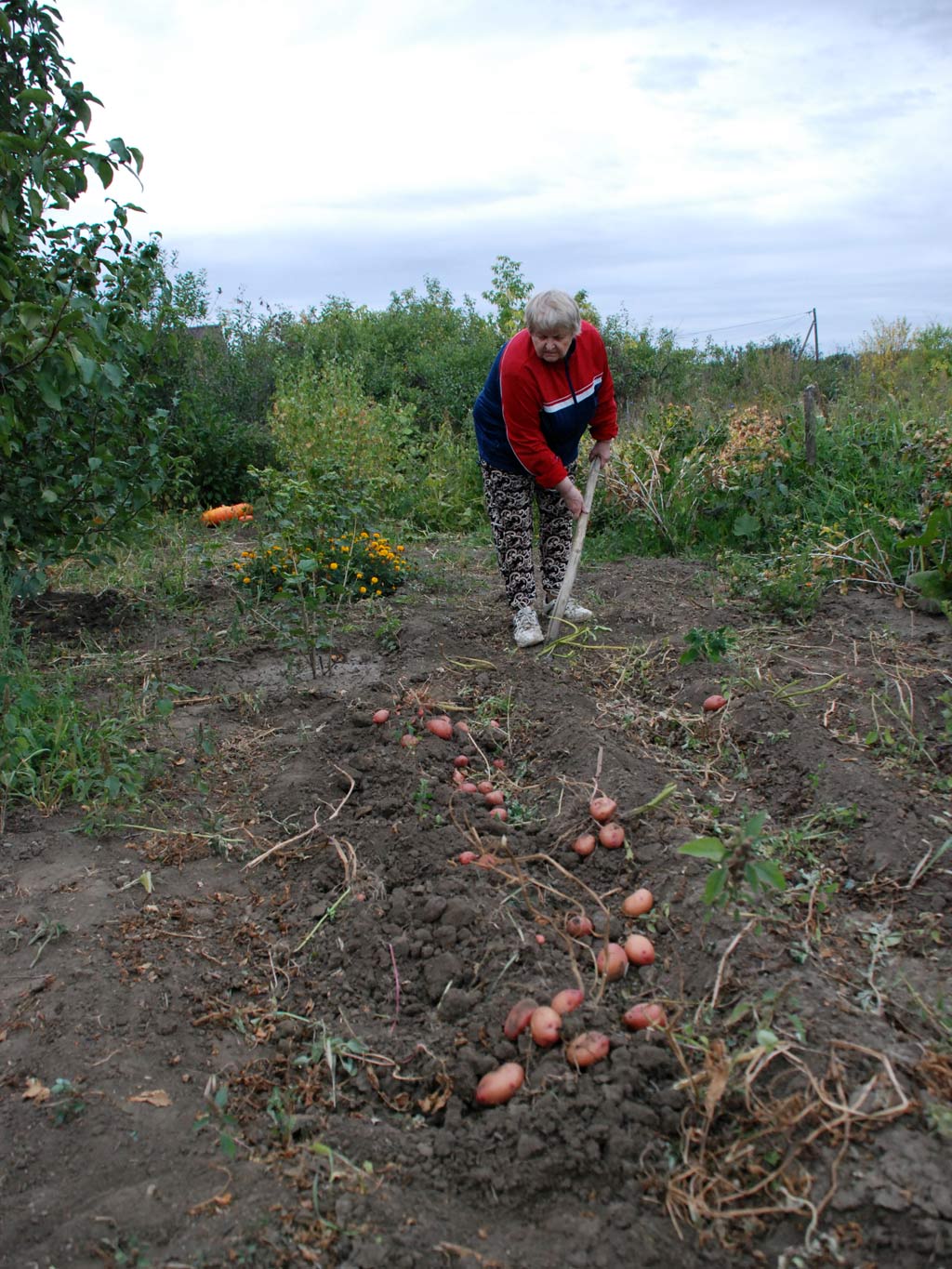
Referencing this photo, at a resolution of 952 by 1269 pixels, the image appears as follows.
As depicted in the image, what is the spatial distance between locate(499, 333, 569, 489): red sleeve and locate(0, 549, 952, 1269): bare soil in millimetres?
912

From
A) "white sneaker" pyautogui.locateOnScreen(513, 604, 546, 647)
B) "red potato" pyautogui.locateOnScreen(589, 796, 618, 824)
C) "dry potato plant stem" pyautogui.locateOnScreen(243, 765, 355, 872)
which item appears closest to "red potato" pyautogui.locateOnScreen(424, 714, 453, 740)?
"dry potato plant stem" pyautogui.locateOnScreen(243, 765, 355, 872)

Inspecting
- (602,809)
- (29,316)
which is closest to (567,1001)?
(602,809)

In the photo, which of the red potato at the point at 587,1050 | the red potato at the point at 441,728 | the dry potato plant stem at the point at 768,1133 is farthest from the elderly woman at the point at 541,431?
the dry potato plant stem at the point at 768,1133

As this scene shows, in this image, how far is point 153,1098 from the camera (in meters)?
1.87

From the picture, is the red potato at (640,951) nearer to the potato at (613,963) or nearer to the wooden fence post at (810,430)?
the potato at (613,963)

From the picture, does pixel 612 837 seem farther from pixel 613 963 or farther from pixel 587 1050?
pixel 587 1050

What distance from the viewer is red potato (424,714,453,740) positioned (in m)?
3.27

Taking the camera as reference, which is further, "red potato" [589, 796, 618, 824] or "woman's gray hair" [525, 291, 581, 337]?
"woman's gray hair" [525, 291, 581, 337]

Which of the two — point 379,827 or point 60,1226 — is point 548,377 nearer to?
point 379,827

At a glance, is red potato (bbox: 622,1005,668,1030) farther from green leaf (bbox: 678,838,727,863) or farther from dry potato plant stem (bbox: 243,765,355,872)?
dry potato plant stem (bbox: 243,765,355,872)

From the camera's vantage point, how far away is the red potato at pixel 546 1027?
1.89m

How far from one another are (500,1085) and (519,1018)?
0.16m

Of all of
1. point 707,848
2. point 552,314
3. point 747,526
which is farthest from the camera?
point 747,526

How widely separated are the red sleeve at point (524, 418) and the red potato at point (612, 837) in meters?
1.80
